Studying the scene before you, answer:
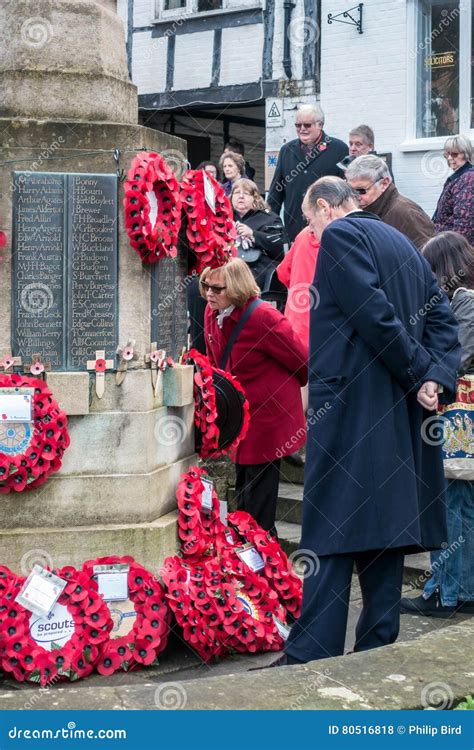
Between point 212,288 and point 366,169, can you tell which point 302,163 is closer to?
point 366,169

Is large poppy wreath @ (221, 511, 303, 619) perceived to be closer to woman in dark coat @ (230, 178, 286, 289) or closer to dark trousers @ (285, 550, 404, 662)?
dark trousers @ (285, 550, 404, 662)

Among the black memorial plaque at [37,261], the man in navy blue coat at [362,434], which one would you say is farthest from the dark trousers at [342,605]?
the black memorial plaque at [37,261]

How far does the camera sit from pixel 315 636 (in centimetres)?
445

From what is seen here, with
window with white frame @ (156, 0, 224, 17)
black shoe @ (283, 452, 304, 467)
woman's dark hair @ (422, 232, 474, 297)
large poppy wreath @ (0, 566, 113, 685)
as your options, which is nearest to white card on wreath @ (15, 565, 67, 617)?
large poppy wreath @ (0, 566, 113, 685)

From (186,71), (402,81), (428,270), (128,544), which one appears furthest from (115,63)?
(186,71)

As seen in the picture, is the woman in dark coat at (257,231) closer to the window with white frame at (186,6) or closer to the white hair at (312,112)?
the white hair at (312,112)

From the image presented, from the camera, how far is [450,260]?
5750 mm

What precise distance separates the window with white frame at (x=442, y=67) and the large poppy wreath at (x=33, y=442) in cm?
877

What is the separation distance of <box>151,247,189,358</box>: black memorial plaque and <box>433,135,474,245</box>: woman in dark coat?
3.07 m

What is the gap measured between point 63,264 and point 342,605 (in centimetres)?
184

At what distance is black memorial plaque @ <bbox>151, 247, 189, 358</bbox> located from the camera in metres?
5.42

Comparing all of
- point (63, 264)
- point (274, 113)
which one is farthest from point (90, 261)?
point (274, 113)
